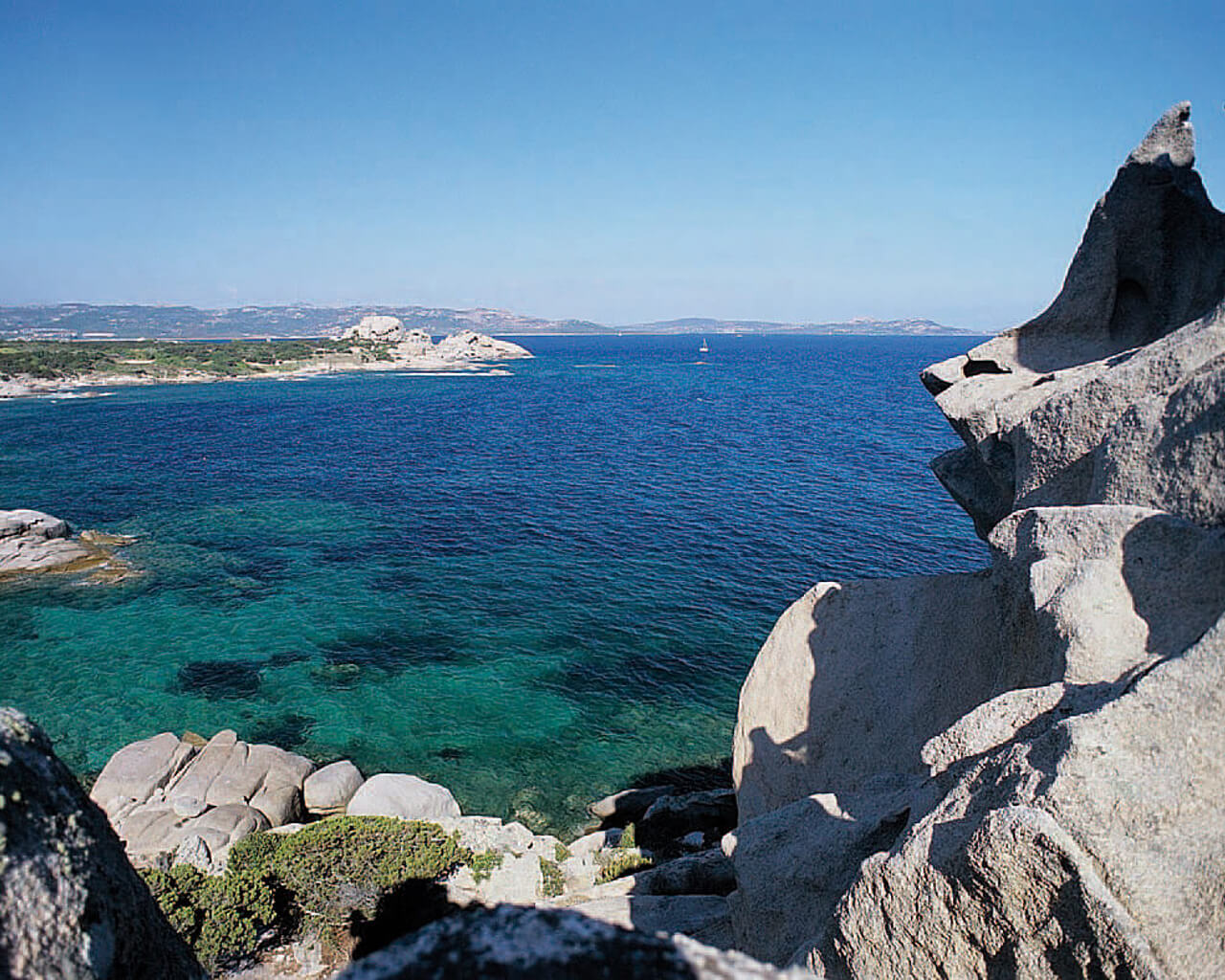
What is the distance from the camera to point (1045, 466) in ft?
54.4

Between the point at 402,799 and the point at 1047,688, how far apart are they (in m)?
20.5

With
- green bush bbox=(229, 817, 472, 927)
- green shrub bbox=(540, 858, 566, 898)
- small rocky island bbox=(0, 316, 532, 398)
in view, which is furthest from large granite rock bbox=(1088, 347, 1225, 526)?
small rocky island bbox=(0, 316, 532, 398)

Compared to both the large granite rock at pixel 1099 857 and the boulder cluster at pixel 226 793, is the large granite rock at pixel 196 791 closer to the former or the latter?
the boulder cluster at pixel 226 793

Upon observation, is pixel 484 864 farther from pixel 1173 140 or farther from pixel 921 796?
pixel 1173 140

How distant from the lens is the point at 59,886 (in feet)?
17.3

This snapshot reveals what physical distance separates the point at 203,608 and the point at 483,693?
18649 millimetres

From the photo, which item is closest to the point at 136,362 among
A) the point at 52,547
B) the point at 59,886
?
the point at 52,547

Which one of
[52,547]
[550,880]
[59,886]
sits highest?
[59,886]

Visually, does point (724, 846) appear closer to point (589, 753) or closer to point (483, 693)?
point (589, 753)

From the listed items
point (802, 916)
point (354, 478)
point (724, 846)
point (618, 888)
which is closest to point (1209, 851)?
point (802, 916)

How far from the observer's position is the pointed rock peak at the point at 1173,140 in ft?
58.5

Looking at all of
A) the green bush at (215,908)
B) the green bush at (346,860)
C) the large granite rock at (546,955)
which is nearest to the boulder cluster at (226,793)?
the green bush at (346,860)

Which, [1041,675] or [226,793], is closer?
[1041,675]

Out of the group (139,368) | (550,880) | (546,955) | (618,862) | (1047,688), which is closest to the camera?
(546,955)
